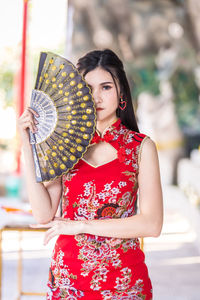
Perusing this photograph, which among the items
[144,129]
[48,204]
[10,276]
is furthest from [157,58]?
[48,204]

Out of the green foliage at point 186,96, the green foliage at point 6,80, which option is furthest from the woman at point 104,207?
the green foliage at point 6,80

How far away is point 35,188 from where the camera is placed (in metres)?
1.23

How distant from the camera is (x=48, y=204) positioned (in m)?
1.27

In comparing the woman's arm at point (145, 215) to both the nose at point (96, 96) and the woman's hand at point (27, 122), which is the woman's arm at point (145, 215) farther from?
the woman's hand at point (27, 122)

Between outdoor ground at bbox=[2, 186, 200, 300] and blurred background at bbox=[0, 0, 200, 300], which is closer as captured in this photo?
outdoor ground at bbox=[2, 186, 200, 300]

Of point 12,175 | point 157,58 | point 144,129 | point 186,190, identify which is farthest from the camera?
point 157,58

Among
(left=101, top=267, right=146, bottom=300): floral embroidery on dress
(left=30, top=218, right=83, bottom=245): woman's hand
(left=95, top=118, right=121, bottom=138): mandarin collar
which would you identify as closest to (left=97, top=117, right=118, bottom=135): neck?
(left=95, top=118, right=121, bottom=138): mandarin collar

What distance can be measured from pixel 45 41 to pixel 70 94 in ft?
22.0

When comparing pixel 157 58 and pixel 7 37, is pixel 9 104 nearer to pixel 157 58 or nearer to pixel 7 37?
pixel 7 37

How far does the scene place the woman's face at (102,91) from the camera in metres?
1.23

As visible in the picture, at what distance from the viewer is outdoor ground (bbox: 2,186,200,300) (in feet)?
10.3

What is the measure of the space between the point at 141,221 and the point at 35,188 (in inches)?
12.3

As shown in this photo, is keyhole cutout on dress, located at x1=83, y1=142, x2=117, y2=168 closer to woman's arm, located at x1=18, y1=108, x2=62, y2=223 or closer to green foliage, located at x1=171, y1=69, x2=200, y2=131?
woman's arm, located at x1=18, y1=108, x2=62, y2=223

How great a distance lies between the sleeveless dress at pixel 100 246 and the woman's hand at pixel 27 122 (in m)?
0.16
